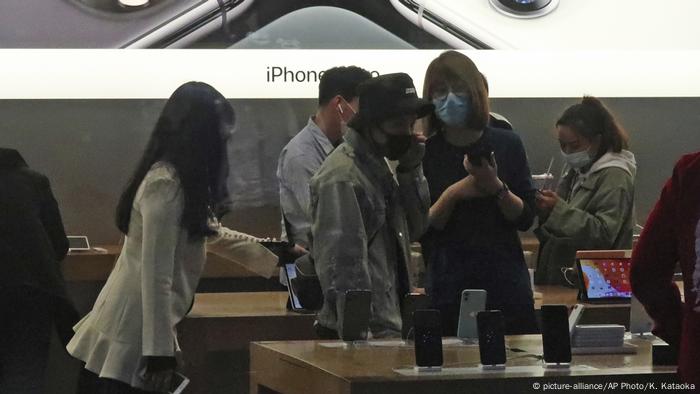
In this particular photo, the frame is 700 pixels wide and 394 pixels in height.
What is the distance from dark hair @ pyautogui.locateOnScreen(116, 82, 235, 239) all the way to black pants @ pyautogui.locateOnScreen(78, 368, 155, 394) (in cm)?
43

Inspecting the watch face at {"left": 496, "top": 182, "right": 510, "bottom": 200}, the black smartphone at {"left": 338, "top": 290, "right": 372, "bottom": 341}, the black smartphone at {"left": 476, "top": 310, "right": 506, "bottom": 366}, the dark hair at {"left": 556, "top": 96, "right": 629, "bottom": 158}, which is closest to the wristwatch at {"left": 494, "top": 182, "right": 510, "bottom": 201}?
the watch face at {"left": 496, "top": 182, "right": 510, "bottom": 200}

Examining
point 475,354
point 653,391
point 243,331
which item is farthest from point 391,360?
point 243,331

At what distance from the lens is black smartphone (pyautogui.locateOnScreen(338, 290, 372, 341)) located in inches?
128

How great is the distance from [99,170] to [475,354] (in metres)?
2.50

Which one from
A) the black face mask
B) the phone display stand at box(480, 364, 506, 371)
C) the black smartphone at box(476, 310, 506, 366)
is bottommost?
the phone display stand at box(480, 364, 506, 371)

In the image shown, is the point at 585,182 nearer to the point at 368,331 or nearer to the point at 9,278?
the point at 368,331

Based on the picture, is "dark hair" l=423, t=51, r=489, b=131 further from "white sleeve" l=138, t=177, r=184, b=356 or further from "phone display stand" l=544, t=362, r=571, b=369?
"phone display stand" l=544, t=362, r=571, b=369

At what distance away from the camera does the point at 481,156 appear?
3.65 metres

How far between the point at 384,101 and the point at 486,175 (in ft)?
1.17

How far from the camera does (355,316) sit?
10.9 feet

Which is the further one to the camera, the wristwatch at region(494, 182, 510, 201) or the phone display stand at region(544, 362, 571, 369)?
the wristwatch at region(494, 182, 510, 201)

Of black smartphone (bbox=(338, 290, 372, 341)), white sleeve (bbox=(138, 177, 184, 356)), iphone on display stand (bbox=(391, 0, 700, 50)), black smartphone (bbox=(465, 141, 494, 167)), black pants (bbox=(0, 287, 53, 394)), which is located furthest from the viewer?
iphone on display stand (bbox=(391, 0, 700, 50))

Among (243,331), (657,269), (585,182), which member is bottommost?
(243,331)

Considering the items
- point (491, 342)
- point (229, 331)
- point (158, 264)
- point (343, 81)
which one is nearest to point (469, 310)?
point (491, 342)
